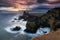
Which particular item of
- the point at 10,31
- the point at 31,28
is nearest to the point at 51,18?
the point at 31,28

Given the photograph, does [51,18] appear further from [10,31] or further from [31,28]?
[10,31]

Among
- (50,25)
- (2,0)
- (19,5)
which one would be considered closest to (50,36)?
(50,25)

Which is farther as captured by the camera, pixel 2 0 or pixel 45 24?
pixel 2 0

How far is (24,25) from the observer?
124 inches

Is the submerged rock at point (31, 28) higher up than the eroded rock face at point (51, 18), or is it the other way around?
the eroded rock face at point (51, 18)

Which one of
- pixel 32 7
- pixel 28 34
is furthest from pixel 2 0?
pixel 28 34

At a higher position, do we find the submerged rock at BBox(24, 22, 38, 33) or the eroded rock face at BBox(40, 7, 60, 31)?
the eroded rock face at BBox(40, 7, 60, 31)

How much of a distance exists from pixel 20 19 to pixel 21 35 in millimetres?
287

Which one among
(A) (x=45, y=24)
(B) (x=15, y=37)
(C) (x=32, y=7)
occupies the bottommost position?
(B) (x=15, y=37)

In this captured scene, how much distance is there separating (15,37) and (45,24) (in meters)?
0.57

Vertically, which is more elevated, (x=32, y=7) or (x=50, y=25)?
(x=32, y=7)

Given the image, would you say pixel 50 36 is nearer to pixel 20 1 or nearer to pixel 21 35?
pixel 21 35

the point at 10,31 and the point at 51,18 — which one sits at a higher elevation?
the point at 51,18

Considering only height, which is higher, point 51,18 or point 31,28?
point 51,18
